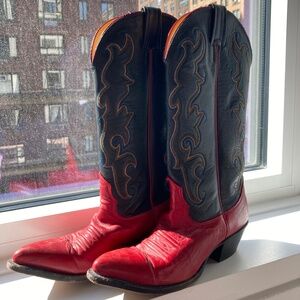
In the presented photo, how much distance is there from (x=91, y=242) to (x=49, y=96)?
12.6 inches

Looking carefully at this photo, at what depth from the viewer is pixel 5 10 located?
738 mm

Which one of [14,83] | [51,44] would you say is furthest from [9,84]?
[51,44]

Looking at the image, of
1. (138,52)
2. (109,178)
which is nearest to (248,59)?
(138,52)

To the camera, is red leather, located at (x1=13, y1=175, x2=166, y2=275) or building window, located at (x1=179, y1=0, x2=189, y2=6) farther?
building window, located at (x1=179, y1=0, x2=189, y2=6)

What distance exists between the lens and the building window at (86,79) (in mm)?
822

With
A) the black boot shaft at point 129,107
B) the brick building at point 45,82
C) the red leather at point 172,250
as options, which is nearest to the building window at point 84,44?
the brick building at point 45,82

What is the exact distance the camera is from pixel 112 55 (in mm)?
602

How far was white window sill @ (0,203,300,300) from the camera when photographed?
617 millimetres

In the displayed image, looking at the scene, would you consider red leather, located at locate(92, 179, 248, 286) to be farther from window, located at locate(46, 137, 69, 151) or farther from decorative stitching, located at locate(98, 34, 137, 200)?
window, located at locate(46, 137, 69, 151)

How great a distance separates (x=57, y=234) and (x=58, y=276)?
19 cm

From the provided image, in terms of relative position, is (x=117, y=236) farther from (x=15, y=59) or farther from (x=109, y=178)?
(x=15, y=59)

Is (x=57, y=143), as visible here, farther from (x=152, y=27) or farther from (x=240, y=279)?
(x=240, y=279)

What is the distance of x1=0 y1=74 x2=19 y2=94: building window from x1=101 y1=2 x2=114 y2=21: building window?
22 centimetres

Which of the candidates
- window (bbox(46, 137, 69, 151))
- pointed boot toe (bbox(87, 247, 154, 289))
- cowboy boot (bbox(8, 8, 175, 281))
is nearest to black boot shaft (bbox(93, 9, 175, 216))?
cowboy boot (bbox(8, 8, 175, 281))
